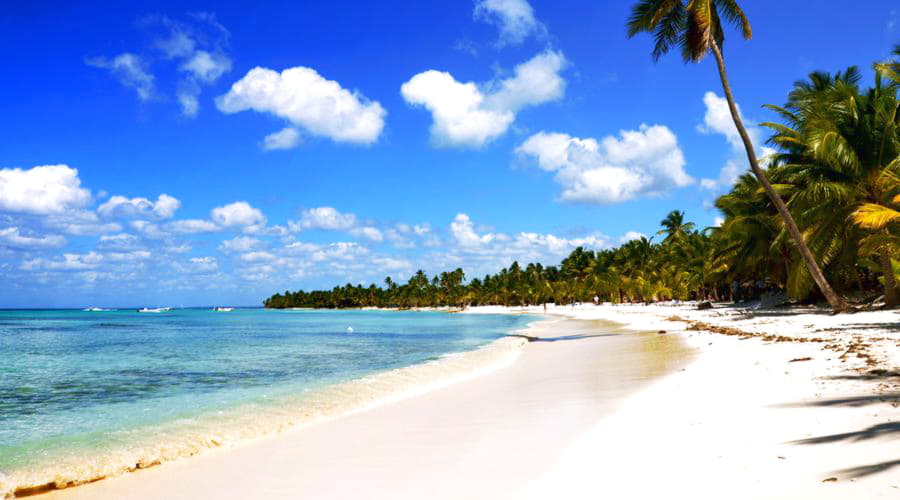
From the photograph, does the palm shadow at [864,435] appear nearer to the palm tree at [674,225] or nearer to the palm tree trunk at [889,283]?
the palm tree trunk at [889,283]

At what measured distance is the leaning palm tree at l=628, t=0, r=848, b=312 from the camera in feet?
63.3

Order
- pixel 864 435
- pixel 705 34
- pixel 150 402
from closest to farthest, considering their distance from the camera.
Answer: pixel 864 435, pixel 150 402, pixel 705 34

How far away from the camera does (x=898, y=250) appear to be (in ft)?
53.8

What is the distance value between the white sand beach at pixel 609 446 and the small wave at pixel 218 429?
502 millimetres

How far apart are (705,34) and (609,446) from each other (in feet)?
60.2

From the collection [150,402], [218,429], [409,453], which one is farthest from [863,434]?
[150,402]

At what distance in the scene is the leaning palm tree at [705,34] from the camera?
1930cm

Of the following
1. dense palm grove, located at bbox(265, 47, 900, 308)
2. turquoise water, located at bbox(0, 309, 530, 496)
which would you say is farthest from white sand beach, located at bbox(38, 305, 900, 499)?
dense palm grove, located at bbox(265, 47, 900, 308)

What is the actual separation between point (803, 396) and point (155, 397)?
1294 cm

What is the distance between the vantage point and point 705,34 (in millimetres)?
19250

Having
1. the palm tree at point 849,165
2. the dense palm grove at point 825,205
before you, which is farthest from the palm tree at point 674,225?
the palm tree at point 849,165

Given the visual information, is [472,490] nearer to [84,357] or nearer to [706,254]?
[84,357]

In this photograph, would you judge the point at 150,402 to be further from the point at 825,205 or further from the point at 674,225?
the point at 674,225

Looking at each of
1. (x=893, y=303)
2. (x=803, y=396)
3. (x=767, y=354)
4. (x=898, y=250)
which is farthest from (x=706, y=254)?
(x=803, y=396)
